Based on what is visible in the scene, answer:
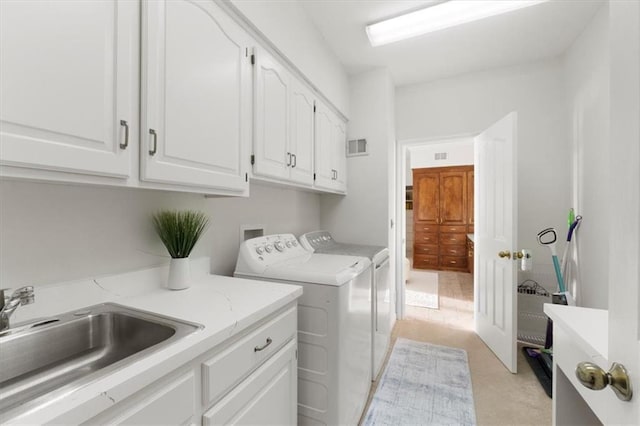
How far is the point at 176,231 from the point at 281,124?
86 centimetres

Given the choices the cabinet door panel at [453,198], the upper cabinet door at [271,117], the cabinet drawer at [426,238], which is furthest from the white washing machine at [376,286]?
the cabinet door panel at [453,198]

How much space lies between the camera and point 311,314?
1405mm

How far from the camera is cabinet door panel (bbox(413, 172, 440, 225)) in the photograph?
5828 mm

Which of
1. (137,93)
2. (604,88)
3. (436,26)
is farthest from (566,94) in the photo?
(137,93)

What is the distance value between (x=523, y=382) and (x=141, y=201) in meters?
2.81

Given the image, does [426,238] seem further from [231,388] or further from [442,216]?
[231,388]

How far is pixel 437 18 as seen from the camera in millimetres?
1986

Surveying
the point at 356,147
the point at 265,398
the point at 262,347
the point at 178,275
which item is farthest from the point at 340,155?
the point at 265,398

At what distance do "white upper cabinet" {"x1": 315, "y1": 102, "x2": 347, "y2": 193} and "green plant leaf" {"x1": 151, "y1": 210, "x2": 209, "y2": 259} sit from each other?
1.06m

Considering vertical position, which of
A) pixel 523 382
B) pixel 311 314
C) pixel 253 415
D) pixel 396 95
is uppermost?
pixel 396 95

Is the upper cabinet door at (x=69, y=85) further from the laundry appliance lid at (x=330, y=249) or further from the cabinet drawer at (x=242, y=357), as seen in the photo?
the laundry appliance lid at (x=330, y=249)

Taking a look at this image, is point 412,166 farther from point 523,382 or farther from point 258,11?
point 258,11

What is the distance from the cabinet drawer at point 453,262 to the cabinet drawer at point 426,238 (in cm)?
39

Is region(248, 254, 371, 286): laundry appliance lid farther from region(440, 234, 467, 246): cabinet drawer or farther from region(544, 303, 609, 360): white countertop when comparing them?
region(440, 234, 467, 246): cabinet drawer
